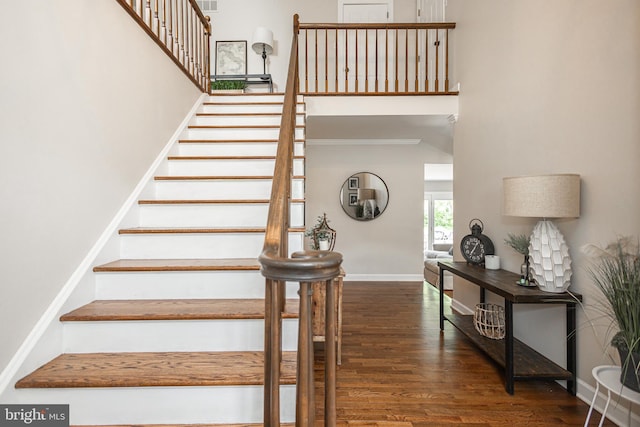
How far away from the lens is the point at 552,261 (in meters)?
1.98

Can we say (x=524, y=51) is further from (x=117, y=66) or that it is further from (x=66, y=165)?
(x=66, y=165)

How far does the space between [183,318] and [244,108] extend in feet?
9.03

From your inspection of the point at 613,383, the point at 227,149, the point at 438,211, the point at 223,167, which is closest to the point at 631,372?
the point at 613,383

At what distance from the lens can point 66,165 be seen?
1.66 metres

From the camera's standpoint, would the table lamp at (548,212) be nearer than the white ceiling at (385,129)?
Yes

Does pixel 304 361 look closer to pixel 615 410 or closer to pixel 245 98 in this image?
pixel 615 410

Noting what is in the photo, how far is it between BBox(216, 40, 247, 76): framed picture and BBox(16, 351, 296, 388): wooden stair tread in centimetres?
487

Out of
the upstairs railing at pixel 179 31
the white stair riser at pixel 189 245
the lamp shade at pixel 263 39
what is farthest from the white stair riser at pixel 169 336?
the lamp shade at pixel 263 39

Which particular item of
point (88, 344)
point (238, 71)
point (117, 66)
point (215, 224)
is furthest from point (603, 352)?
point (238, 71)

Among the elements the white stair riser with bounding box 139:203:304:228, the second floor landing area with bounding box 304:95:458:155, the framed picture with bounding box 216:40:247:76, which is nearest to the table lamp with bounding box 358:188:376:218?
the second floor landing area with bounding box 304:95:458:155

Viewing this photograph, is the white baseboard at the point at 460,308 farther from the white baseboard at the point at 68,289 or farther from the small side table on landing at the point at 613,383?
the white baseboard at the point at 68,289

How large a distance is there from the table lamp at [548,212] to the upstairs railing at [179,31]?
9.08ft

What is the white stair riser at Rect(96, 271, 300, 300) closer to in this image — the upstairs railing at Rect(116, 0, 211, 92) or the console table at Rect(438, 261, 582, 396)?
the console table at Rect(438, 261, 582, 396)

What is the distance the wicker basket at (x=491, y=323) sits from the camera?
2.53m
